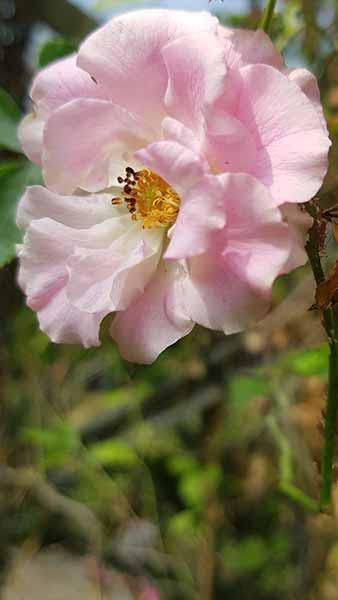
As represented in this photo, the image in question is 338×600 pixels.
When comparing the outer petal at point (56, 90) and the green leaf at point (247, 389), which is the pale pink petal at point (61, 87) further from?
the green leaf at point (247, 389)

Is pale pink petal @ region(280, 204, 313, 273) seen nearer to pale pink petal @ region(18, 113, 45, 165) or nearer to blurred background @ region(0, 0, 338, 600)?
pale pink petal @ region(18, 113, 45, 165)

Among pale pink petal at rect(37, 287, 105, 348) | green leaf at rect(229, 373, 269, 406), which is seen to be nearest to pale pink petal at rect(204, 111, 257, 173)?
pale pink petal at rect(37, 287, 105, 348)

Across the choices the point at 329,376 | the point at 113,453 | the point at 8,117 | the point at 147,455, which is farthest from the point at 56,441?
the point at 329,376

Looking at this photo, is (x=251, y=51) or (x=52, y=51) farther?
(x=52, y=51)

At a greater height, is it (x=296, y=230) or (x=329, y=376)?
(x=296, y=230)

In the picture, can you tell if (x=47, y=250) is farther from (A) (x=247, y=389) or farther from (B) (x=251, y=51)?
(A) (x=247, y=389)

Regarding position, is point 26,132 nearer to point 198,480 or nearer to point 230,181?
point 230,181

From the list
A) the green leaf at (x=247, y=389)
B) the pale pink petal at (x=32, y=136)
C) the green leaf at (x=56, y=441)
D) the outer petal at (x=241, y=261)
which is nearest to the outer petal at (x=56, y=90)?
the pale pink petal at (x=32, y=136)

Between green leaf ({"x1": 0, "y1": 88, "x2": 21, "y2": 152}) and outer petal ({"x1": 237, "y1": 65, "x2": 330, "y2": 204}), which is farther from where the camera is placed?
green leaf ({"x1": 0, "y1": 88, "x2": 21, "y2": 152})
